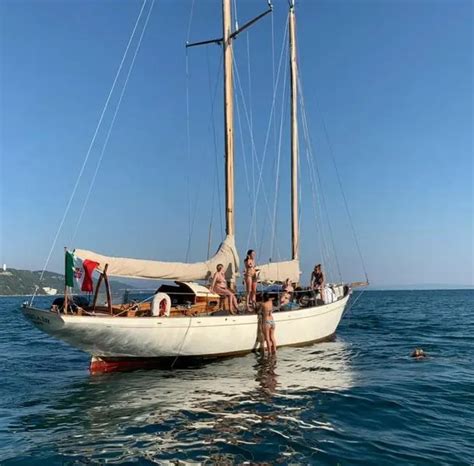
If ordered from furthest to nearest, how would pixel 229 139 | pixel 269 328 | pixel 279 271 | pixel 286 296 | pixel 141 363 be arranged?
pixel 279 271
pixel 229 139
pixel 286 296
pixel 269 328
pixel 141 363

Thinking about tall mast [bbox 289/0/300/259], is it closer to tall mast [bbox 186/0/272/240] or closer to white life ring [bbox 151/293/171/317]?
tall mast [bbox 186/0/272/240]

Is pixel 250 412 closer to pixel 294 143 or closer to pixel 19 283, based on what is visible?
pixel 294 143

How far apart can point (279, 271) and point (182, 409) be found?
10969 mm

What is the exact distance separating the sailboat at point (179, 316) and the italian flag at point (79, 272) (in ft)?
0.16

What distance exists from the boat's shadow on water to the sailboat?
2.17ft

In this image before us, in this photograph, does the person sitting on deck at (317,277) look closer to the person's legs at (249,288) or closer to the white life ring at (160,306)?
the person's legs at (249,288)

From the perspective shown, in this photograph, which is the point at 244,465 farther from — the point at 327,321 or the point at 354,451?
the point at 327,321

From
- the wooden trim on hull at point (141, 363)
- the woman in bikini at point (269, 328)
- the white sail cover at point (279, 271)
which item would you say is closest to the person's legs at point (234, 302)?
the woman in bikini at point (269, 328)

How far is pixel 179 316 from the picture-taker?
13.8 metres

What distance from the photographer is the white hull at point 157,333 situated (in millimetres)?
12453

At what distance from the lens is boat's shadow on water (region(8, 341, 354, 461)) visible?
7824 millimetres

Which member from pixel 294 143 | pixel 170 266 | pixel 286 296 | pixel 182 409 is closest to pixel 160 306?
pixel 170 266

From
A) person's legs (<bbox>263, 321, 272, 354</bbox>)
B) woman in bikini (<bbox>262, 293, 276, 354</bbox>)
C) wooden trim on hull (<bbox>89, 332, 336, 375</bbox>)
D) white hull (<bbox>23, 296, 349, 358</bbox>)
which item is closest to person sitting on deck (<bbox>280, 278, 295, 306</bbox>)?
white hull (<bbox>23, 296, 349, 358</bbox>)

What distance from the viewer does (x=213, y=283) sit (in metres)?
15.8
